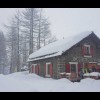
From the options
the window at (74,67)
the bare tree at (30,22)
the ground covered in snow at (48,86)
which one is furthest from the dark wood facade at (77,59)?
the bare tree at (30,22)

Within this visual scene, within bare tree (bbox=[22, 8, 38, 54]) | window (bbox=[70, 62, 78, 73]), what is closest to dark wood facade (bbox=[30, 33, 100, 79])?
window (bbox=[70, 62, 78, 73])

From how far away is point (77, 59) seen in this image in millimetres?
22219

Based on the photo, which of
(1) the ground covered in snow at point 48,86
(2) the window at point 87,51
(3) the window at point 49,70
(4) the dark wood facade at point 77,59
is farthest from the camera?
(2) the window at point 87,51

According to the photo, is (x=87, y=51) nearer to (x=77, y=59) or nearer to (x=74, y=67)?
(x=77, y=59)

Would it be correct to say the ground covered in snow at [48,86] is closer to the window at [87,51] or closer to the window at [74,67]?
the window at [74,67]

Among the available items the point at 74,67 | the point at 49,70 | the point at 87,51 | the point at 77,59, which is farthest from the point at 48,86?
the point at 87,51

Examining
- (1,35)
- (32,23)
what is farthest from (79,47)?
(1,35)

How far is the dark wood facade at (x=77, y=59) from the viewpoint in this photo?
21.2m

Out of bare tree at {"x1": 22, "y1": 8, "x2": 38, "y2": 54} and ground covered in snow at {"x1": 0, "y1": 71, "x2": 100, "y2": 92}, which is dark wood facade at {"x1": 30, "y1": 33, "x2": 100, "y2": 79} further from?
bare tree at {"x1": 22, "y1": 8, "x2": 38, "y2": 54}

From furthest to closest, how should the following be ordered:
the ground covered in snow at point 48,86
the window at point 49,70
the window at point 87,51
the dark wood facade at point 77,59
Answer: the window at point 87,51
the window at point 49,70
the dark wood facade at point 77,59
the ground covered in snow at point 48,86
